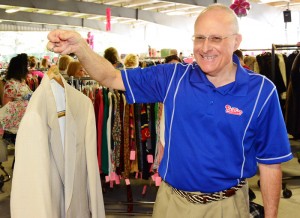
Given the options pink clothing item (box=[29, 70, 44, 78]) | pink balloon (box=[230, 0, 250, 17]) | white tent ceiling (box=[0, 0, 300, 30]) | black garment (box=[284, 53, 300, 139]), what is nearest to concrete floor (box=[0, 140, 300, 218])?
black garment (box=[284, 53, 300, 139])

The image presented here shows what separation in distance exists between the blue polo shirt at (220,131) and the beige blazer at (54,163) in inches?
15.6

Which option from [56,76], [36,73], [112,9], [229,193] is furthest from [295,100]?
[112,9]

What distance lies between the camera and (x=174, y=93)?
171 centimetres

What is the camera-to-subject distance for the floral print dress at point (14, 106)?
441cm

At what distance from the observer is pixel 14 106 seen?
450 cm

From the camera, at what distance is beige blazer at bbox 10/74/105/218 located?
5.19 feet

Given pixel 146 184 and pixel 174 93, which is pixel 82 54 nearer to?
pixel 174 93

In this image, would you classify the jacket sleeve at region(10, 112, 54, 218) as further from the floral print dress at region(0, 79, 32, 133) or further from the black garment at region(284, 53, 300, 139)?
the black garment at region(284, 53, 300, 139)

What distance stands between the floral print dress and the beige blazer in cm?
280

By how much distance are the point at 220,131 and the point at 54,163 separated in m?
0.73

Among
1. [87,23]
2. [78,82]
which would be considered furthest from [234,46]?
[87,23]

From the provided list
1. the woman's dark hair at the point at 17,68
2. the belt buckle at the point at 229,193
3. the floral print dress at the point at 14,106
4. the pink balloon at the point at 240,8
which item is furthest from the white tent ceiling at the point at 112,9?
the belt buckle at the point at 229,193

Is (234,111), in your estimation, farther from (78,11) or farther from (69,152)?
(78,11)

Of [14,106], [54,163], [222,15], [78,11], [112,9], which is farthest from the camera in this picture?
[112,9]
